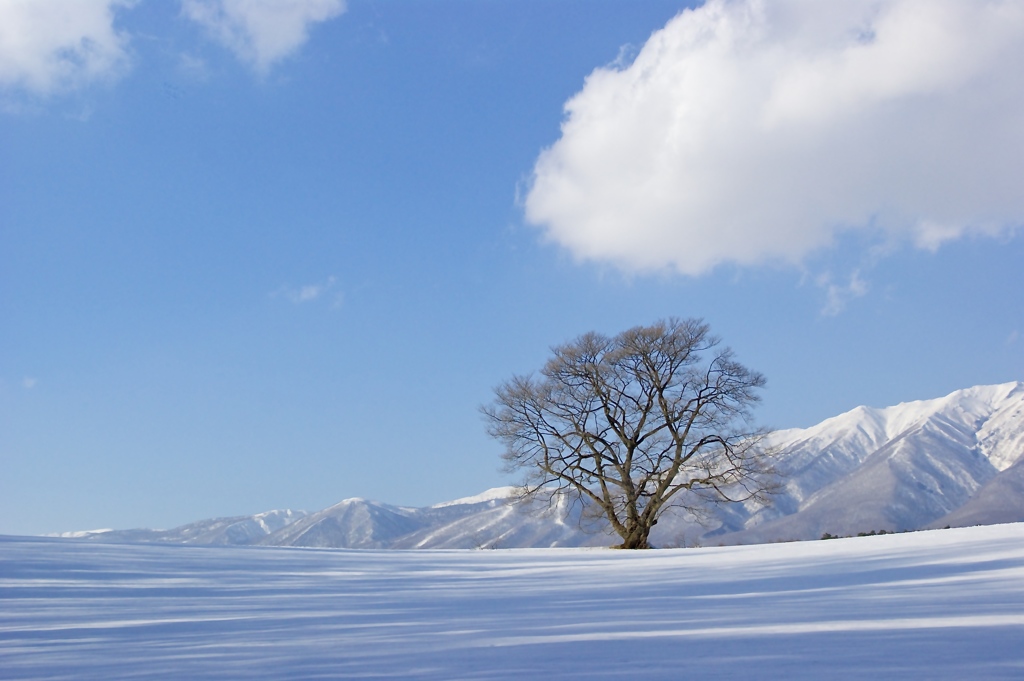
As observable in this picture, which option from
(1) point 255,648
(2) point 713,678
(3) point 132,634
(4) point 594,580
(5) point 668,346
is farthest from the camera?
(5) point 668,346

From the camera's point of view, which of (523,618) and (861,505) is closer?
(523,618)

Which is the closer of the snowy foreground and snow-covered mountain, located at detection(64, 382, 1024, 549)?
the snowy foreground

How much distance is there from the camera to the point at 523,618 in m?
5.30

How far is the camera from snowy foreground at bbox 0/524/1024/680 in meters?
3.71

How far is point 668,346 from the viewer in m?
21.0

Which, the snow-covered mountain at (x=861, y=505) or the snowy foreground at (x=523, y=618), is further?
the snow-covered mountain at (x=861, y=505)

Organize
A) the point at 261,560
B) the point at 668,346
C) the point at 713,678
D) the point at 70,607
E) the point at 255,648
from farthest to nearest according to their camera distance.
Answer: the point at 668,346 → the point at 261,560 → the point at 70,607 → the point at 255,648 → the point at 713,678

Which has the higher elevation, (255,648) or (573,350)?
(573,350)

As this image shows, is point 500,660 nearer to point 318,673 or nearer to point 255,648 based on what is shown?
point 318,673

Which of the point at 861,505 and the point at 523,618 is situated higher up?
the point at 523,618

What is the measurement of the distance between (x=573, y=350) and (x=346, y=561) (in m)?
11.7

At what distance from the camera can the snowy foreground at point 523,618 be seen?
3707mm

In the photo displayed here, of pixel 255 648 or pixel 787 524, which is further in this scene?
pixel 787 524

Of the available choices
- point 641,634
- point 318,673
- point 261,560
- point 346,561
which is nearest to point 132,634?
point 318,673
